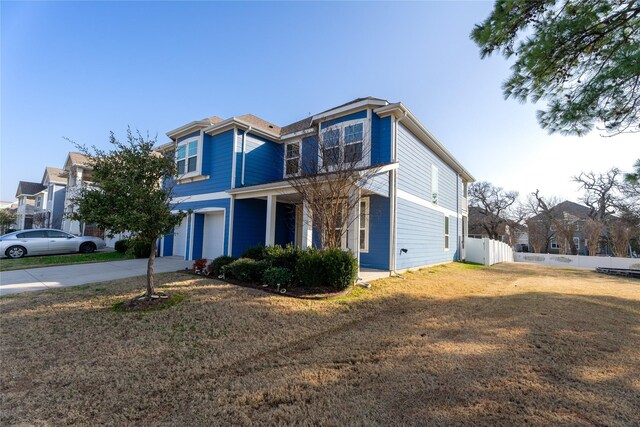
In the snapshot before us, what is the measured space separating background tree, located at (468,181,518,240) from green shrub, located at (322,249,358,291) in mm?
37202

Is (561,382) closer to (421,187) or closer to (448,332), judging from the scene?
(448,332)

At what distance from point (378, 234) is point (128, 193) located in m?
7.52

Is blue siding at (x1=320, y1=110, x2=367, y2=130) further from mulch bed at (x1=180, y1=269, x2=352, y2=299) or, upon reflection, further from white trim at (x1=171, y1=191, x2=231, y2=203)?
mulch bed at (x1=180, y1=269, x2=352, y2=299)

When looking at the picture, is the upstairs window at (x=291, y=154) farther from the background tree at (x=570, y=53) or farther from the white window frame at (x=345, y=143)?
the background tree at (x=570, y=53)

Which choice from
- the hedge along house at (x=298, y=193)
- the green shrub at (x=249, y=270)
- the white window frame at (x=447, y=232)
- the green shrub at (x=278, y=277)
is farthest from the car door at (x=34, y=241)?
the white window frame at (x=447, y=232)

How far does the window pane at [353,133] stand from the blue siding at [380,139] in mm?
465

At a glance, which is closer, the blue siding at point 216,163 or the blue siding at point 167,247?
the blue siding at point 216,163

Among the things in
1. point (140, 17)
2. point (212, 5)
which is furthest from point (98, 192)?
point (212, 5)

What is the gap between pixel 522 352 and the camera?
379cm

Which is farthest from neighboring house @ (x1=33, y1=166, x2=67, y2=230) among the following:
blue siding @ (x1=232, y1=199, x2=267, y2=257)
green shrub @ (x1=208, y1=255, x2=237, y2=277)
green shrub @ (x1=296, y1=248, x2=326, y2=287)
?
green shrub @ (x1=296, y1=248, x2=326, y2=287)

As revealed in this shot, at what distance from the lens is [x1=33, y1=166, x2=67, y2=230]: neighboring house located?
28.7m

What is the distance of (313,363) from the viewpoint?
3502mm

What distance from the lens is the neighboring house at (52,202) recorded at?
94.1 feet

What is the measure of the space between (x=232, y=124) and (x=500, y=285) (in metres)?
11.9
